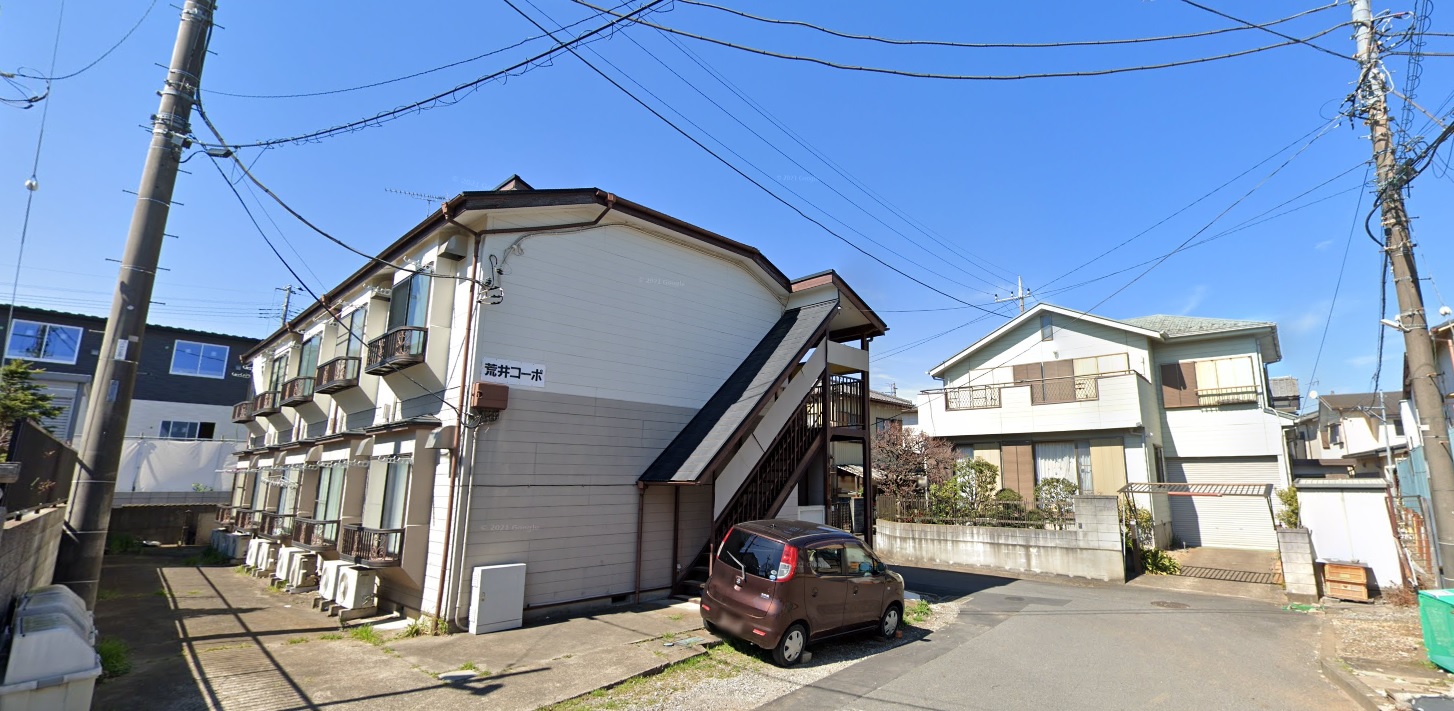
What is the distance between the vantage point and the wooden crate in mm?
11070

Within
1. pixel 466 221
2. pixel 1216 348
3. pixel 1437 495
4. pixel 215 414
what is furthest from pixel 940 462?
pixel 215 414

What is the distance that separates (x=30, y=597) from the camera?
5.40m

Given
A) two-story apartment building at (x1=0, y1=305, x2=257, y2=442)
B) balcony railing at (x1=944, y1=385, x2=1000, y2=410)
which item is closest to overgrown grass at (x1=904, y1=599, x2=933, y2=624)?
balcony railing at (x1=944, y1=385, x2=1000, y2=410)

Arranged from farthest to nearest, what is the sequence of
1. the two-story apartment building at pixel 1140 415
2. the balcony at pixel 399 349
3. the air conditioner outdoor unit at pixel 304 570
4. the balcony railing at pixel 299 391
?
the two-story apartment building at pixel 1140 415 < the balcony railing at pixel 299 391 < the air conditioner outdoor unit at pixel 304 570 < the balcony at pixel 399 349

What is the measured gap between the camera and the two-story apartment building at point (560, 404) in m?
9.27

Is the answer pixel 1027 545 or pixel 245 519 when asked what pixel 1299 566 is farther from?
pixel 245 519

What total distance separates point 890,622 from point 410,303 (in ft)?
31.4

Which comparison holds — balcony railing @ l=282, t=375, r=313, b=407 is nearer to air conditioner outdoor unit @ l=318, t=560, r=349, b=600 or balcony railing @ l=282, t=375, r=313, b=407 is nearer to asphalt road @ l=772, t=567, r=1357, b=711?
air conditioner outdoor unit @ l=318, t=560, r=349, b=600

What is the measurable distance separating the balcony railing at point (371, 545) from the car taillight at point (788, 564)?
574 centimetres

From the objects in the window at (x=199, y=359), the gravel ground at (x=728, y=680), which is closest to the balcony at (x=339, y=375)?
the gravel ground at (x=728, y=680)

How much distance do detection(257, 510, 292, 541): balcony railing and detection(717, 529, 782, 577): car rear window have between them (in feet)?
35.2

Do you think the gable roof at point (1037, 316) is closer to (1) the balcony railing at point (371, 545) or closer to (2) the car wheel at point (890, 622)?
(2) the car wheel at point (890, 622)

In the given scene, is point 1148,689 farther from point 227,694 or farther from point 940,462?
point 940,462

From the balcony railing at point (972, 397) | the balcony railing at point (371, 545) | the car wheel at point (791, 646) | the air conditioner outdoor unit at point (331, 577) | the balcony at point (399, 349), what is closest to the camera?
the car wheel at point (791, 646)
